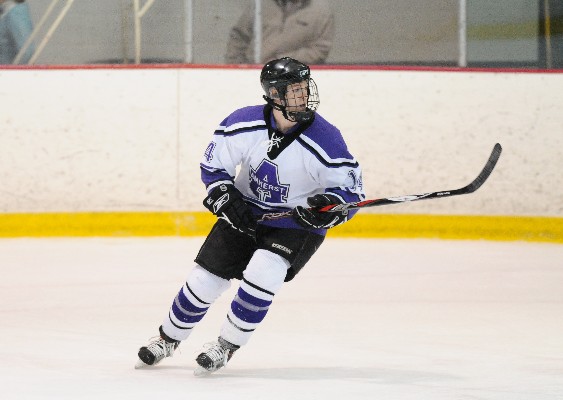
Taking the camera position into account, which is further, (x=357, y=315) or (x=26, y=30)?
(x=26, y=30)

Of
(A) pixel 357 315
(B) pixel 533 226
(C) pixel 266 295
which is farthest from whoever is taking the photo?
(B) pixel 533 226

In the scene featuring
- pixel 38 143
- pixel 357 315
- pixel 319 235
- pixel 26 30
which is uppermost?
pixel 26 30

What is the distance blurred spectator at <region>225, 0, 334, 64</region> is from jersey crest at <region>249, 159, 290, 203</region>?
3.33 meters

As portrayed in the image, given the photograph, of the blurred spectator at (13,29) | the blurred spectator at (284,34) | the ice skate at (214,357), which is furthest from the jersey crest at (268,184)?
the blurred spectator at (13,29)

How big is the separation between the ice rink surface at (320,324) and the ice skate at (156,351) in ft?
0.10

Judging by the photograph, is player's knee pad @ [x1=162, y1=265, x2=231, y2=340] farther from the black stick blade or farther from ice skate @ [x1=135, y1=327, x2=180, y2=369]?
the black stick blade

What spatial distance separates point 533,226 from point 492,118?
2.06ft

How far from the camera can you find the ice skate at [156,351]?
3646 millimetres

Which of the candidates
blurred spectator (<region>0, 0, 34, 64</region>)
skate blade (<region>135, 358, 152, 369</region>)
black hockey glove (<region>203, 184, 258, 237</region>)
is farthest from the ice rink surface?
blurred spectator (<region>0, 0, 34, 64</region>)

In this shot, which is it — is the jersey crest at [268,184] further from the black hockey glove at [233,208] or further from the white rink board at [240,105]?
the white rink board at [240,105]

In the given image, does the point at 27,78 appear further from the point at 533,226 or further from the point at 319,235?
the point at 319,235

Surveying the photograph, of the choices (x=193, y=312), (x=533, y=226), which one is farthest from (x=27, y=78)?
(x=193, y=312)

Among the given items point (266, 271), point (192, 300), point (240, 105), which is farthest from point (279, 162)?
point (240, 105)

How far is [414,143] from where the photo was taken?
6789 mm
